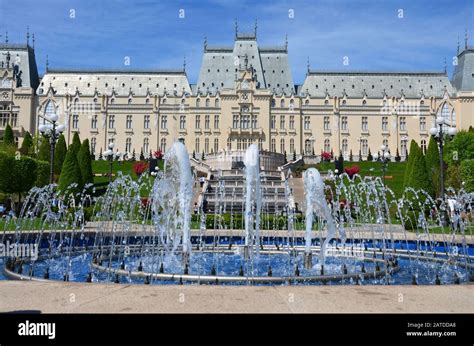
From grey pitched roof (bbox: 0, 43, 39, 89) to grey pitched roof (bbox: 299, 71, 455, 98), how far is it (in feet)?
148

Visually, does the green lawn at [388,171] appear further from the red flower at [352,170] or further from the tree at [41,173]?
the tree at [41,173]

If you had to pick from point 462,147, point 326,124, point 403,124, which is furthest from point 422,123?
point 462,147

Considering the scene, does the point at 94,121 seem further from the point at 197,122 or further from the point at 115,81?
the point at 197,122

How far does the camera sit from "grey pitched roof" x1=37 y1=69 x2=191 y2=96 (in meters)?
75.3

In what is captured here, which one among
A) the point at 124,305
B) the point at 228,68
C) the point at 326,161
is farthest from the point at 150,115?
the point at 124,305

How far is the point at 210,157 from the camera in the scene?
5809cm

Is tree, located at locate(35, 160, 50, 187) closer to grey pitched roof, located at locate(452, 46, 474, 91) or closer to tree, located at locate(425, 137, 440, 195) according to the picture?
tree, located at locate(425, 137, 440, 195)

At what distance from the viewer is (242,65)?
7238cm

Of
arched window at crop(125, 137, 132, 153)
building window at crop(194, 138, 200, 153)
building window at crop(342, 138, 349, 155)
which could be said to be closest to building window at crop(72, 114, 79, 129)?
arched window at crop(125, 137, 132, 153)

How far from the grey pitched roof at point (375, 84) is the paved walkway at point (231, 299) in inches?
2717

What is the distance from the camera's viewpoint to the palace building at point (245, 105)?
70.3 meters

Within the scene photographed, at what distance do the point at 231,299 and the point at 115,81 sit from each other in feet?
248
